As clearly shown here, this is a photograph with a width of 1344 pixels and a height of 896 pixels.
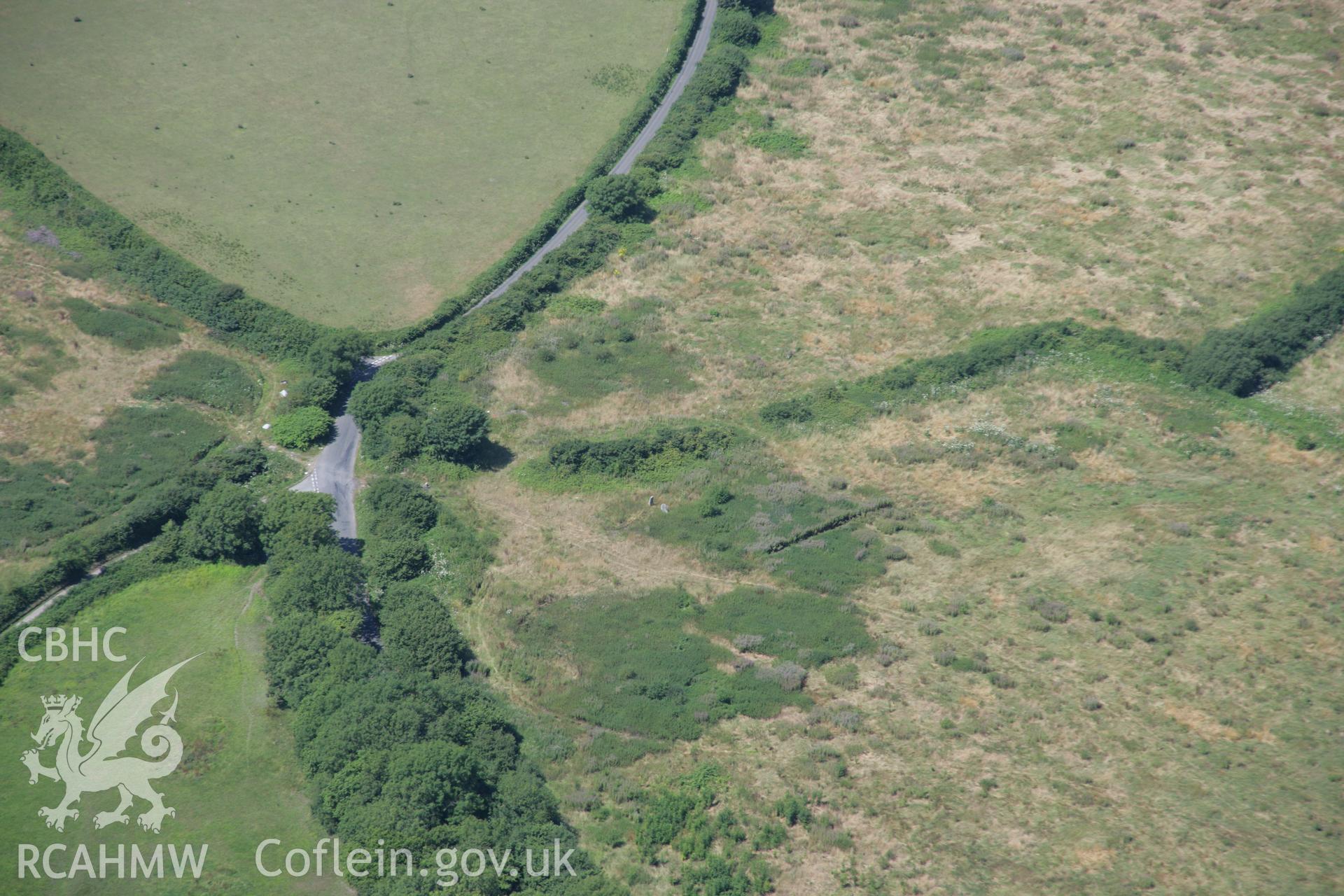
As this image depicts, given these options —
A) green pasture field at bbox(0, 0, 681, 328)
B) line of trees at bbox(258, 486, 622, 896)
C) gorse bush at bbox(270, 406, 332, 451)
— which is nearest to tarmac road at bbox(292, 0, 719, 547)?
gorse bush at bbox(270, 406, 332, 451)

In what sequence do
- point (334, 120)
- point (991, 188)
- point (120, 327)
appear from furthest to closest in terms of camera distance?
point (334, 120)
point (991, 188)
point (120, 327)

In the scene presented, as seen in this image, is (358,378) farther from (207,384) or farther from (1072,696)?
(1072,696)

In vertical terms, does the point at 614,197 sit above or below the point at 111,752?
above

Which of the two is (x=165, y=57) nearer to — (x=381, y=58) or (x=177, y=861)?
(x=381, y=58)

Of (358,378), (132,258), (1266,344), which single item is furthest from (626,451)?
(1266,344)

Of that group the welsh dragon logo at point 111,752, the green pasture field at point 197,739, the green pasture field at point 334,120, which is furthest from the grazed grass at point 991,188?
the welsh dragon logo at point 111,752

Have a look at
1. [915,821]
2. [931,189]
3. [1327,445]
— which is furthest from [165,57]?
[1327,445]
